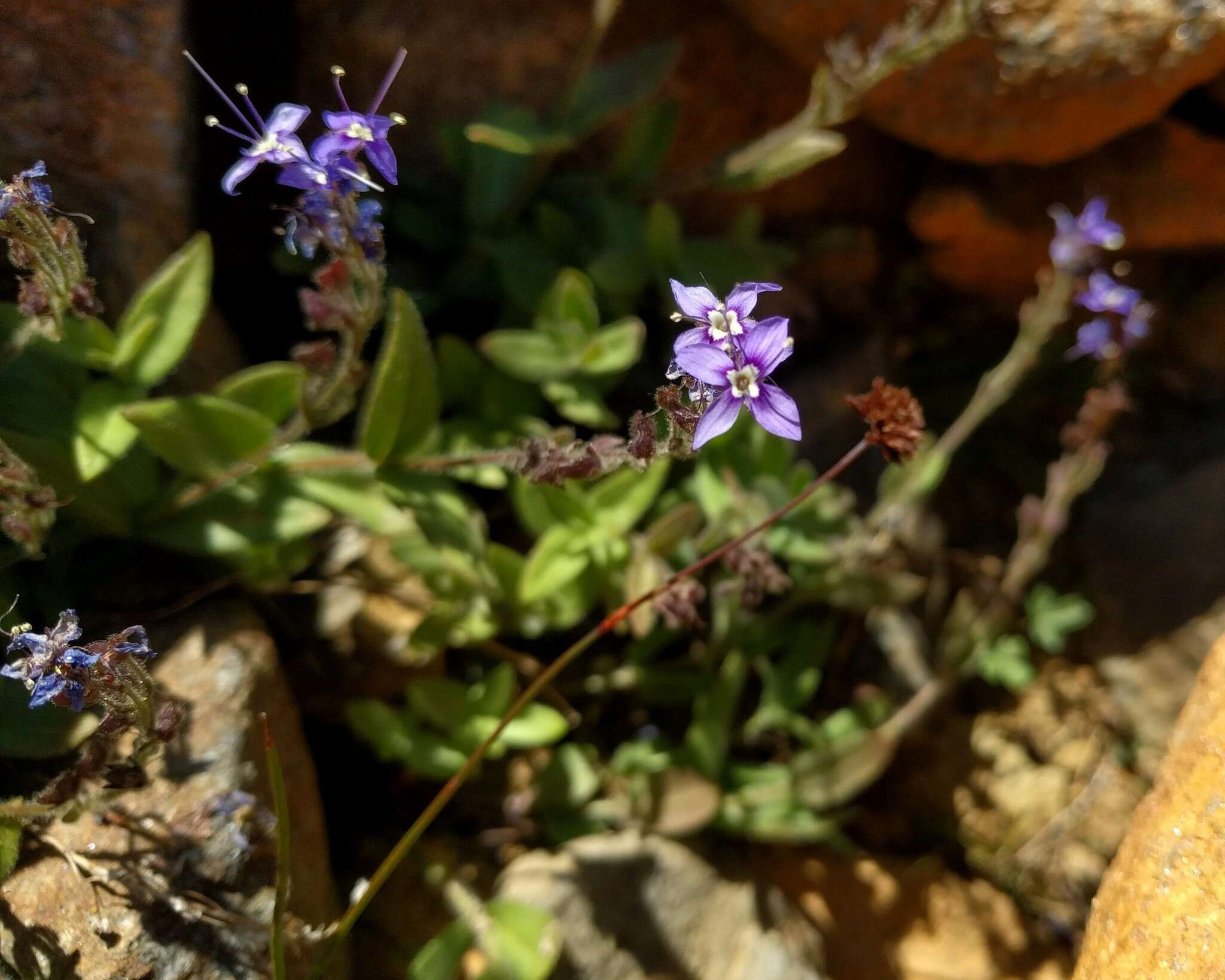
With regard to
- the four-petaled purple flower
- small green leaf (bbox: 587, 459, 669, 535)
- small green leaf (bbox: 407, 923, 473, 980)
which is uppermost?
the four-petaled purple flower

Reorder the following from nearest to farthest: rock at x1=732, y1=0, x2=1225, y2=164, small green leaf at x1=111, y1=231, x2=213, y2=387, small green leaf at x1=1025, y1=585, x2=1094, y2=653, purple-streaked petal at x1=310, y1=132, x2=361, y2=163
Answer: purple-streaked petal at x1=310, y1=132, x2=361, y2=163 → small green leaf at x1=111, y1=231, x2=213, y2=387 → rock at x1=732, y1=0, x2=1225, y2=164 → small green leaf at x1=1025, y1=585, x2=1094, y2=653

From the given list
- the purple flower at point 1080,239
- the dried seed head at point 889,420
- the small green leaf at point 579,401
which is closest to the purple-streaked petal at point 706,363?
the dried seed head at point 889,420

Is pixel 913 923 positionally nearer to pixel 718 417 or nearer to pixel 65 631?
pixel 718 417

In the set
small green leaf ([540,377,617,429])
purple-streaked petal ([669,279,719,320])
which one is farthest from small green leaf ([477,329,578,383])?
purple-streaked petal ([669,279,719,320])

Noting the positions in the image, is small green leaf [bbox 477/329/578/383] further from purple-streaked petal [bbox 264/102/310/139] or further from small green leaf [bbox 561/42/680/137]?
purple-streaked petal [bbox 264/102/310/139]

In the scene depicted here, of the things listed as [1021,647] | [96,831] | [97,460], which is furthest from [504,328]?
[1021,647]

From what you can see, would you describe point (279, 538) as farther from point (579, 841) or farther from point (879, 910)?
point (879, 910)

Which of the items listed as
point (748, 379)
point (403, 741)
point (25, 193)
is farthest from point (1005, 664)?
point (25, 193)
